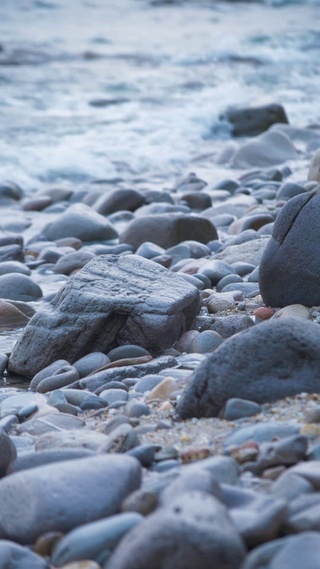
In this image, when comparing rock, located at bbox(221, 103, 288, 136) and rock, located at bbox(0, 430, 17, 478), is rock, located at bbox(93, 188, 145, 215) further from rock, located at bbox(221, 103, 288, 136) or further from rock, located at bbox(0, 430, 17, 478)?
rock, located at bbox(0, 430, 17, 478)

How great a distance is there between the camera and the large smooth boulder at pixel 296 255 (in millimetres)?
3730

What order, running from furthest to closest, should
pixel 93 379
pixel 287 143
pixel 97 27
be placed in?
pixel 97 27 → pixel 287 143 → pixel 93 379

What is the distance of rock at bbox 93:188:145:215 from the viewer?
23.9 ft

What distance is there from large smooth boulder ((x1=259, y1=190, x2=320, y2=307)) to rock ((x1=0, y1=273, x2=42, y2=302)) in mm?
1656

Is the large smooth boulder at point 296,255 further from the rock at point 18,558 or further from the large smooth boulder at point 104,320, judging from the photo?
the rock at point 18,558

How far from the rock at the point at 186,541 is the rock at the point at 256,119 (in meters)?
9.88

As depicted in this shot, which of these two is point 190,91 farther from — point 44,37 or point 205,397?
point 205,397

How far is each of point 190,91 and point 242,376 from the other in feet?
37.4

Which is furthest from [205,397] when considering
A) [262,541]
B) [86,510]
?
[262,541]

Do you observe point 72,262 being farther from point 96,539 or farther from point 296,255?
point 96,539

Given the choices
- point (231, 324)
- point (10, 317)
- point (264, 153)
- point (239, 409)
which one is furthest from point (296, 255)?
point (264, 153)

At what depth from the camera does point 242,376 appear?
2.65m

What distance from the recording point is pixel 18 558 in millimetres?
1959


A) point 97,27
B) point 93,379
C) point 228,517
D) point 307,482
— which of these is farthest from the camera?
point 97,27
